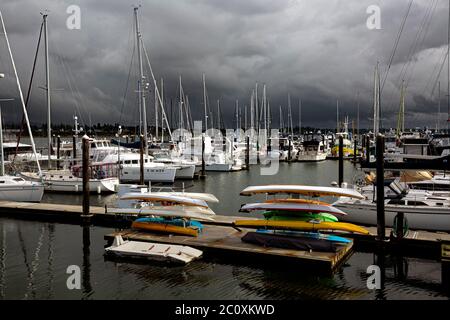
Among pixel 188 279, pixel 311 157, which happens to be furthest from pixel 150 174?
pixel 311 157

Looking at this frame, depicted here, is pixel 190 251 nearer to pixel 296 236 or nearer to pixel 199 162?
pixel 296 236

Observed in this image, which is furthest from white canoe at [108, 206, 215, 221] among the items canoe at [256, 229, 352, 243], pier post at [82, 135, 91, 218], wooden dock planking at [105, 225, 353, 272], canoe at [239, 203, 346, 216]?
pier post at [82, 135, 91, 218]

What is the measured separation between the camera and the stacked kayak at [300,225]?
1655cm

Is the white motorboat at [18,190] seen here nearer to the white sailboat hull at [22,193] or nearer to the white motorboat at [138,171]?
the white sailboat hull at [22,193]

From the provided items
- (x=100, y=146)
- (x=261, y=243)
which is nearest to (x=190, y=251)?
(x=261, y=243)

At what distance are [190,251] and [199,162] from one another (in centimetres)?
4053

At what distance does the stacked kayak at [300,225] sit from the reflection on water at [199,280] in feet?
3.71

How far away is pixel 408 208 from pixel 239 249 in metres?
9.40

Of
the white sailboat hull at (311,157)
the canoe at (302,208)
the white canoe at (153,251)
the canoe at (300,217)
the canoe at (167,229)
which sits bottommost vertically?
the white canoe at (153,251)

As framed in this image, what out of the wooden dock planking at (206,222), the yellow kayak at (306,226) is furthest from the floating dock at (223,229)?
the yellow kayak at (306,226)

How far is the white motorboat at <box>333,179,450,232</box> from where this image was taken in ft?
67.2

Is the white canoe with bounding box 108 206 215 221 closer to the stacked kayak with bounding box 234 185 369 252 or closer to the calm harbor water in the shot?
the stacked kayak with bounding box 234 185 369 252

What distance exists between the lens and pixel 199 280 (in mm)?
14953

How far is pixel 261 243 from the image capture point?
17.1m
